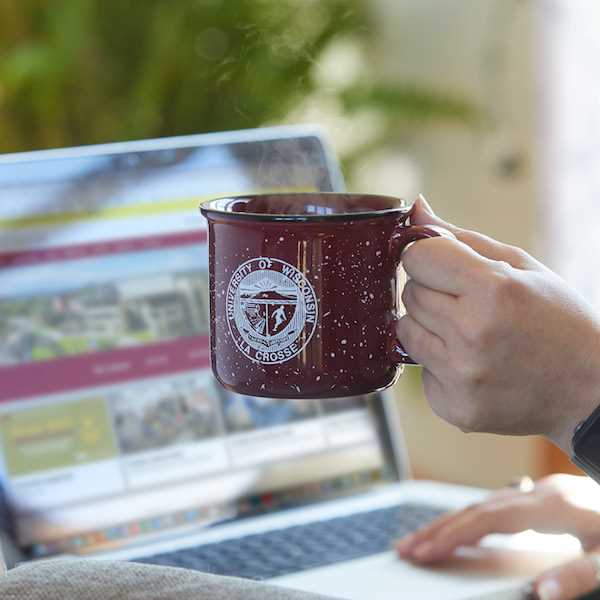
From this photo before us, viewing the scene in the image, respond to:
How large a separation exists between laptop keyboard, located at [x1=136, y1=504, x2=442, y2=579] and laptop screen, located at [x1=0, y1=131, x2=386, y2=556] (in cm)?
5

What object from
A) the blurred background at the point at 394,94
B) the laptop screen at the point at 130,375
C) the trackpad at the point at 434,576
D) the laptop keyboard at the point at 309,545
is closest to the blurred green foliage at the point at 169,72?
the blurred background at the point at 394,94

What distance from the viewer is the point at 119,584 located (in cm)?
44

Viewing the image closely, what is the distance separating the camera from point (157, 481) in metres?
0.86

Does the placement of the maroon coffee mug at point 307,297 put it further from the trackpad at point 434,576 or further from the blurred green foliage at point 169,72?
the blurred green foliage at point 169,72

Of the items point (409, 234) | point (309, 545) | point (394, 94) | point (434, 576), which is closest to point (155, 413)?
point (309, 545)

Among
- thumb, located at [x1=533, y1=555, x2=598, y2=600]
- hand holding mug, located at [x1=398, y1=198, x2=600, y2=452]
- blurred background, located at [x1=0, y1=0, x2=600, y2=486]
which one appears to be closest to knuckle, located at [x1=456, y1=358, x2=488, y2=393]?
hand holding mug, located at [x1=398, y1=198, x2=600, y2=452]

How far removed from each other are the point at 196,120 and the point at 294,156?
146 centimetres

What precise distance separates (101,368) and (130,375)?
3cm


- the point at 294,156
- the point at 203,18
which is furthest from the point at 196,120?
the point at 294,156

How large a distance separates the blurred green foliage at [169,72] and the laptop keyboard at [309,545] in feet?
4.55

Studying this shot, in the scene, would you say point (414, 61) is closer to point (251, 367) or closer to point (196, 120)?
point (196, 120)

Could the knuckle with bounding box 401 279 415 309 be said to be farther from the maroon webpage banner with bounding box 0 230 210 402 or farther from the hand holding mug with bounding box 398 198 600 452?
the maroon webpage banner with bounding box 0 230 210 402

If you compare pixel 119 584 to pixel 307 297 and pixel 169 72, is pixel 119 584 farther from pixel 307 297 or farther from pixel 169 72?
pixel 169 72

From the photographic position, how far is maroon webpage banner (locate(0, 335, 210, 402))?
828mm
